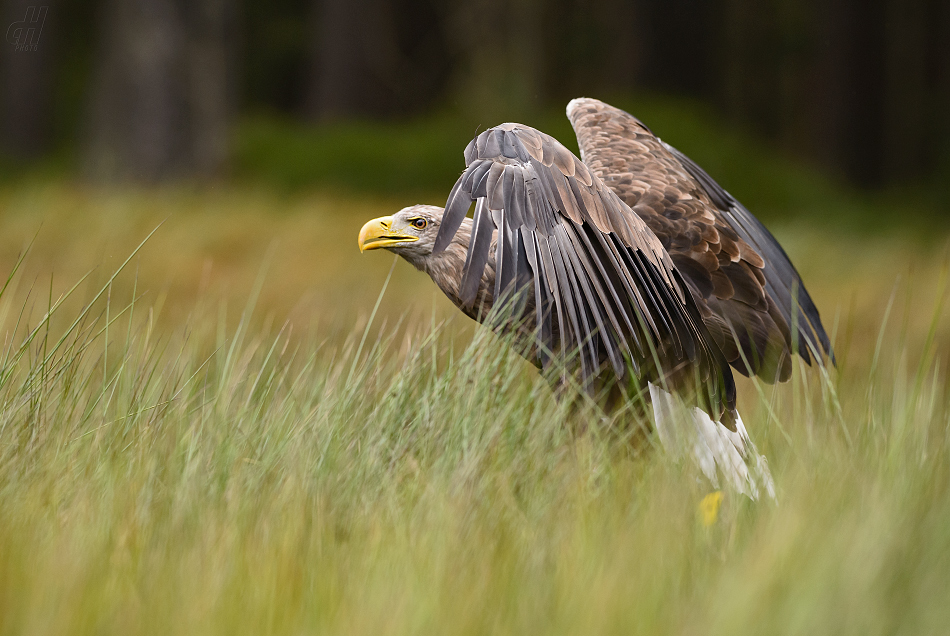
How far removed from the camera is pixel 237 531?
177 centimetres

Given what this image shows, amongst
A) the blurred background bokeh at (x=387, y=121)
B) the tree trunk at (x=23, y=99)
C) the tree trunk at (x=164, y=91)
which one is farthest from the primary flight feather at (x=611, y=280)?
the tree trunk at (x=23, y=99)

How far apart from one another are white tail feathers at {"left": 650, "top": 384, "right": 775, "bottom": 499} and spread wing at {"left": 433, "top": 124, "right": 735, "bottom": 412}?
160 millimetres

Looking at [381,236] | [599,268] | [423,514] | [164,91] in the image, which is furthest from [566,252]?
[164,91]

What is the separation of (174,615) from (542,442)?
1071 millimetres

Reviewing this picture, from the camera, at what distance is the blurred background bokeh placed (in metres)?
6.58

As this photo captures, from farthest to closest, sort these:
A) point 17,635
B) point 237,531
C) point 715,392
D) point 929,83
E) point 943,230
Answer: point 929,83 < point 943,230 < point 715,392 < point 237,531 < point 17,635

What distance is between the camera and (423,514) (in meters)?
1.97

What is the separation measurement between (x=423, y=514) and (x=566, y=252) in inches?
40.5

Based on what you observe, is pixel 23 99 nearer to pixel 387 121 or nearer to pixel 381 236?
pixel 387 121

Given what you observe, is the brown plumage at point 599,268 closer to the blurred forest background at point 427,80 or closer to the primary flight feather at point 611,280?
→ the primary flight feather at point 611,280

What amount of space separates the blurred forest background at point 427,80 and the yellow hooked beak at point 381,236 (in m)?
2.24

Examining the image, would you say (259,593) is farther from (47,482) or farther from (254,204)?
(254,204)

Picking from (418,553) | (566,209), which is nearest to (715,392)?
(566,209)

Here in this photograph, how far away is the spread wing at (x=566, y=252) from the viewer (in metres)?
2.66
